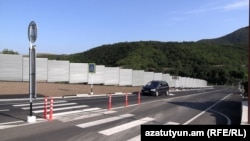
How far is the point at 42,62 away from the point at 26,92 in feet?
38.9

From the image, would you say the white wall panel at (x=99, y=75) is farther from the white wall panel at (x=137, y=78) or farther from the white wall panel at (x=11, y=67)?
the white wall panel at (x=11, y=67)

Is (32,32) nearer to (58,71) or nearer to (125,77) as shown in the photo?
(58,71)

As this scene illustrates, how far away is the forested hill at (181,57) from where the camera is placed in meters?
131

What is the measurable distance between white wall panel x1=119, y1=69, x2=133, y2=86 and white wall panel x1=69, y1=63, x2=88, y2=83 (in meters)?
11.4

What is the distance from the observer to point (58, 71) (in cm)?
4756

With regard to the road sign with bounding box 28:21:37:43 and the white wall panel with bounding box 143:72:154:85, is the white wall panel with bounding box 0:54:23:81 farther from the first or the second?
the white wall panel with bounding box 143:72:154:85

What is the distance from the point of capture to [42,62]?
4484 centimetres

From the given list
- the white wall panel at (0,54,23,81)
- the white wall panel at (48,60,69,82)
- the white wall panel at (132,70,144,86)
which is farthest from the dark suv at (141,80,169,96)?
the white wall panel at (132,70,144,86)

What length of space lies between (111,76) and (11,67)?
70.3 feet

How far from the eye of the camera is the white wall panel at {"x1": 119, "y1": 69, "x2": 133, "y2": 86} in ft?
207

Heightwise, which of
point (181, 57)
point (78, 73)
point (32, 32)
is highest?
point (181, 57)

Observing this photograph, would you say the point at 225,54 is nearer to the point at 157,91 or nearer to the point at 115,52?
the point at 115,52

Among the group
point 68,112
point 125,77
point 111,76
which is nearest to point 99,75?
point 111,76

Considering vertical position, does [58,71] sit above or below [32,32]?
below
